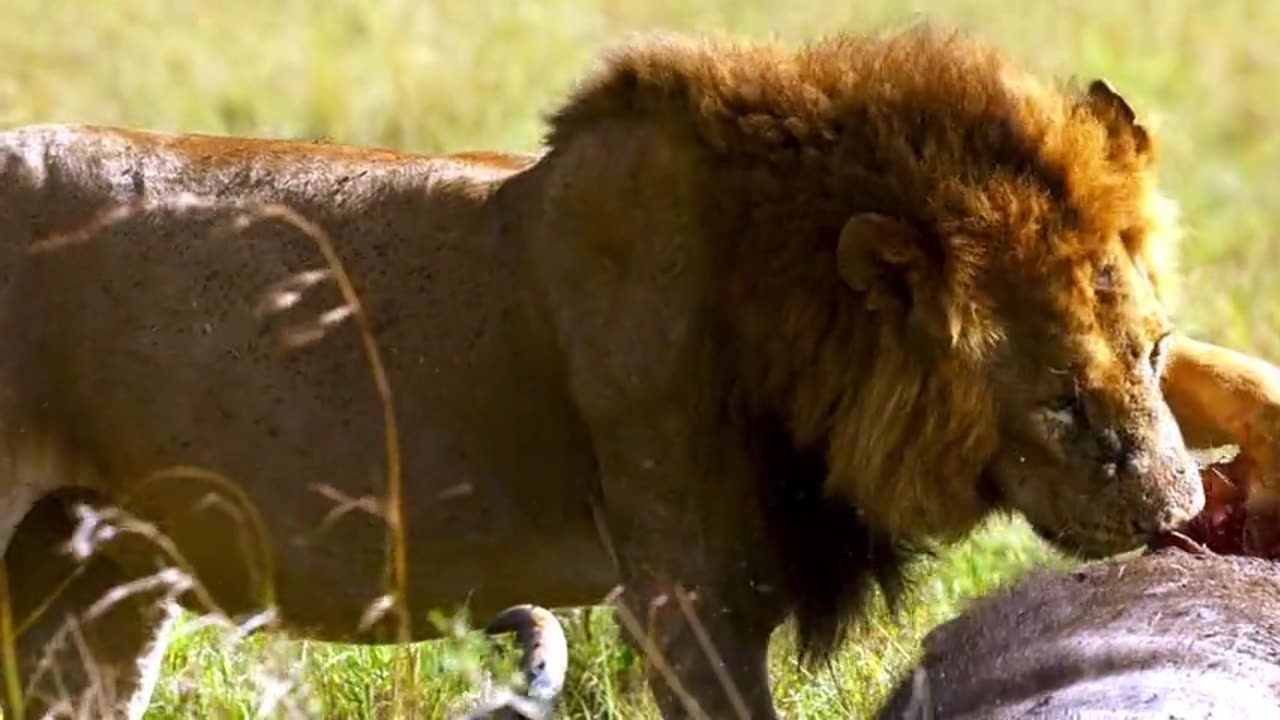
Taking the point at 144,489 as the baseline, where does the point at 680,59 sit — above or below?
above

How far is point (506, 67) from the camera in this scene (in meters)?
12.0

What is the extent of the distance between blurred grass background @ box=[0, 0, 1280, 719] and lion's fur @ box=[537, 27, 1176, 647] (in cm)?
294

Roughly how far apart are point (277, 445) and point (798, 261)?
2.94 feet

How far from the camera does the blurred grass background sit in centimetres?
1027

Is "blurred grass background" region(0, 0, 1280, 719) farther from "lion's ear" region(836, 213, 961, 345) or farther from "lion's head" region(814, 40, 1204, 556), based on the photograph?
"lion's ear" region(836, 213, 961, 345)

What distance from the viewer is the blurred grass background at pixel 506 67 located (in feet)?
33.7

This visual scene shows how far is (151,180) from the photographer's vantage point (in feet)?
15.2

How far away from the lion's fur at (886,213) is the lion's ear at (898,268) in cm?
2

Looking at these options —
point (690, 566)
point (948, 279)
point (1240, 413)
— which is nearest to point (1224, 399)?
point (1240, 413)

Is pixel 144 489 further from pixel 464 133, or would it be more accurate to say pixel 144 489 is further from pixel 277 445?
pixel 464 133

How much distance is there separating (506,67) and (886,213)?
795 cm

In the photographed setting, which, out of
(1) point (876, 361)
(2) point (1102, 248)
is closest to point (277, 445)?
(1) point (876, 361)

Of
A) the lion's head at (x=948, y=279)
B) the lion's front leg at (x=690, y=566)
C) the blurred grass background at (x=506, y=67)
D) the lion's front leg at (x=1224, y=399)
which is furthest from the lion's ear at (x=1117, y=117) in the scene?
the blurred grass background at (x=506, y=67)

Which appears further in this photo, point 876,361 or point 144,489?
point 144,489
